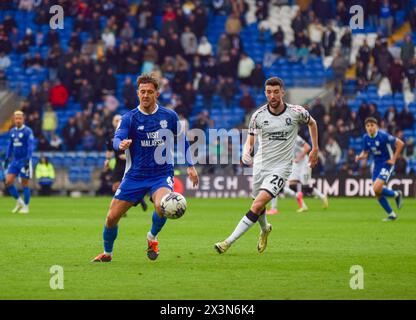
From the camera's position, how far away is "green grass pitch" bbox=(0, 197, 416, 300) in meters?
10.2

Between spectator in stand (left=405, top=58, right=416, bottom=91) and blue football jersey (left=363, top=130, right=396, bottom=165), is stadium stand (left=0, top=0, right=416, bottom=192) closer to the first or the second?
spectator in stand (left=405, top=58, right=416, bottom=91)

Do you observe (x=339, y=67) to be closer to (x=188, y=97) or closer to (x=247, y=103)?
(x=247, y=103)

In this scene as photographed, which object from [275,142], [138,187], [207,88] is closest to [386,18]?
[207,88]

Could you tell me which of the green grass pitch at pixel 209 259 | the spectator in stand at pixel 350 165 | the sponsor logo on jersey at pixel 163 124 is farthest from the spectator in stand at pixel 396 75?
the sponsor logo on jersey at pixel 163 124

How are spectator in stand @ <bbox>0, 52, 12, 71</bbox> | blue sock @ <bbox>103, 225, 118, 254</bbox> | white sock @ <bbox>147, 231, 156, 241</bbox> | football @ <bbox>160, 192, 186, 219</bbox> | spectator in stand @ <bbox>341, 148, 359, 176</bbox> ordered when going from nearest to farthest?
football @ <bbox>160, 192, 186, 219</bbox> < blue sock @ <bbox>103, 225, 118, 254</bbox> < white sock @ <bbox>147, 231, 156, 241</bbox> < spectator in stand @ <bbox>341, 148, 359, 176</bbox> < spectator in stand @ <bbox>0, 52, 12, 71</bbox>

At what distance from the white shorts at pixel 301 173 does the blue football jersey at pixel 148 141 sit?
43.3 feet

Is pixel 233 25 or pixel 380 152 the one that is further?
pixel 233 25

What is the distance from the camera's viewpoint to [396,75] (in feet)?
115

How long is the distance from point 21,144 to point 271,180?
12350 millimetres

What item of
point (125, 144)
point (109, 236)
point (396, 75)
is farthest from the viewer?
point (396, 75)

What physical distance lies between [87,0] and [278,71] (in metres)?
8.48

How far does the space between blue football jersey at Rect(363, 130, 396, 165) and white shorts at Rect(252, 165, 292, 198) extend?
883cm

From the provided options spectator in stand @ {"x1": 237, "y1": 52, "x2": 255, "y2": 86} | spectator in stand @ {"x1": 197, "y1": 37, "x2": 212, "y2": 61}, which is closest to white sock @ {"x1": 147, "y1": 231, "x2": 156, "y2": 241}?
spectator in stand @ {"x1": 237, "y1": 52, "x2": 255, "y2": 86}
